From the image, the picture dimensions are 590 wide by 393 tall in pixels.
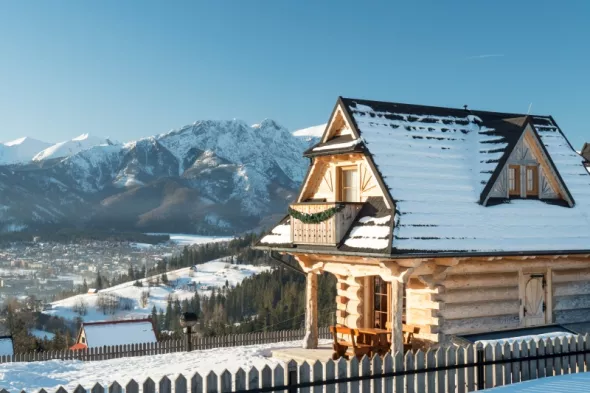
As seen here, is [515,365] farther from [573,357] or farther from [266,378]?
[266,378]

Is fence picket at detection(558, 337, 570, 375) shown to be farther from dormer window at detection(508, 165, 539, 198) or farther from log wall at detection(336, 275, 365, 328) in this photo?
log wall at detection(336, 275, 365, 328)

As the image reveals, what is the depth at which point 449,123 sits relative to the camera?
21656 millimetres

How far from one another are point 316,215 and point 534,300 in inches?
267

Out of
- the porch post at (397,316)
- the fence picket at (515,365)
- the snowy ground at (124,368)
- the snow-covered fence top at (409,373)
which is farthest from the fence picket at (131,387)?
the porch post at (397,316)

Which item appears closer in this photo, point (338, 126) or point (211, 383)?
point (211, 383)

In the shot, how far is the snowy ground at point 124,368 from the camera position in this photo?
17.9m

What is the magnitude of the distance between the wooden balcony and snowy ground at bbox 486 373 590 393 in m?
7.15

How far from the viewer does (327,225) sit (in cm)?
1905

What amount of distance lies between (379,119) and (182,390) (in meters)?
12.7

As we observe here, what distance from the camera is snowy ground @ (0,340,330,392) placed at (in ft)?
58.7

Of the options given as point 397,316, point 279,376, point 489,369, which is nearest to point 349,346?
point 397,316

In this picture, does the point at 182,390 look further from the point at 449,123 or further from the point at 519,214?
the point at 449,123

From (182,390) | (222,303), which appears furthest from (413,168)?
(222,303)

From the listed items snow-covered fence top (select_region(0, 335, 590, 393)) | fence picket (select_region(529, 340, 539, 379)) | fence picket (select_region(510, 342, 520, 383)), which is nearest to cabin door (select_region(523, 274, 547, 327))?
snow-covered fence top (select_region(0, 335, 590, 393))
